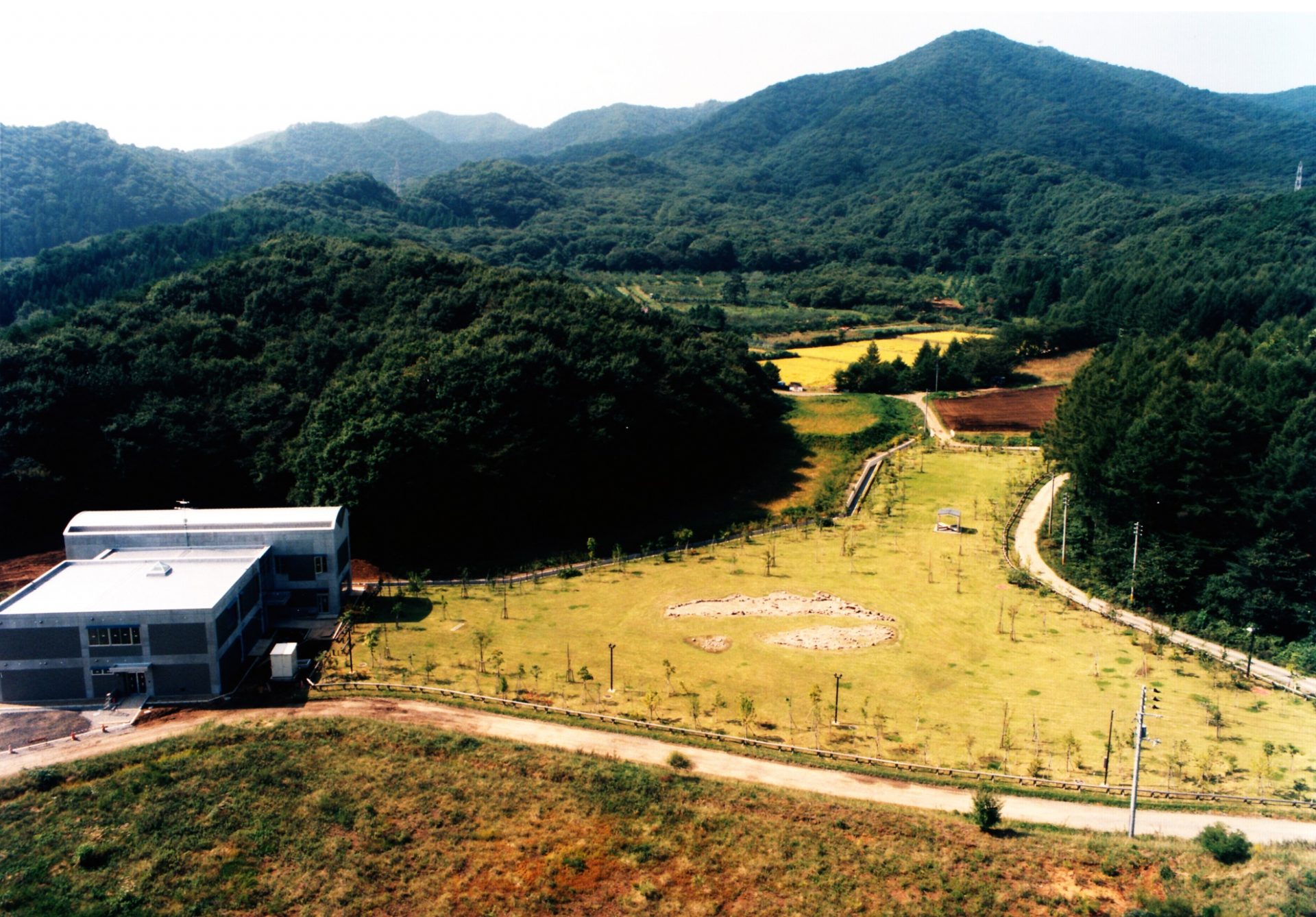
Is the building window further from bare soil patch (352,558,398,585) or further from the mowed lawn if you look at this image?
bare soil patch (352,558,398,585)

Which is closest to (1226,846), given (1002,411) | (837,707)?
(837,707)

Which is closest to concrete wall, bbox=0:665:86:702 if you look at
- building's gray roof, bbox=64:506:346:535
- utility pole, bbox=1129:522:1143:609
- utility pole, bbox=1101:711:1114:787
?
building's gray roof, bbox=64:506:346:535

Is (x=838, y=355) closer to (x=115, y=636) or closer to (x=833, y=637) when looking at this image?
(x=833, y=637)

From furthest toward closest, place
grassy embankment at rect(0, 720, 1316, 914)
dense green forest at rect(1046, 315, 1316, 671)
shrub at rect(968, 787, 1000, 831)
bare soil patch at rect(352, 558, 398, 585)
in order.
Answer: bare soil patch at rect(352, 558, 398, 585)
dense green forest at rect(1046, 315, 1316, 671)
shrub at rect(968, 787, 1000, 831)
grassy embankment at rect(0, 720, 1316, 914)

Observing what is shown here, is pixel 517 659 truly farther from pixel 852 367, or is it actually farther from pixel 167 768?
pixel 852 367

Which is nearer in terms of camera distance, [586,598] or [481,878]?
[481,878]

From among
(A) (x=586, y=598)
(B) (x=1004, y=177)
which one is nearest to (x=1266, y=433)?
(A) (x=586, y=598)
